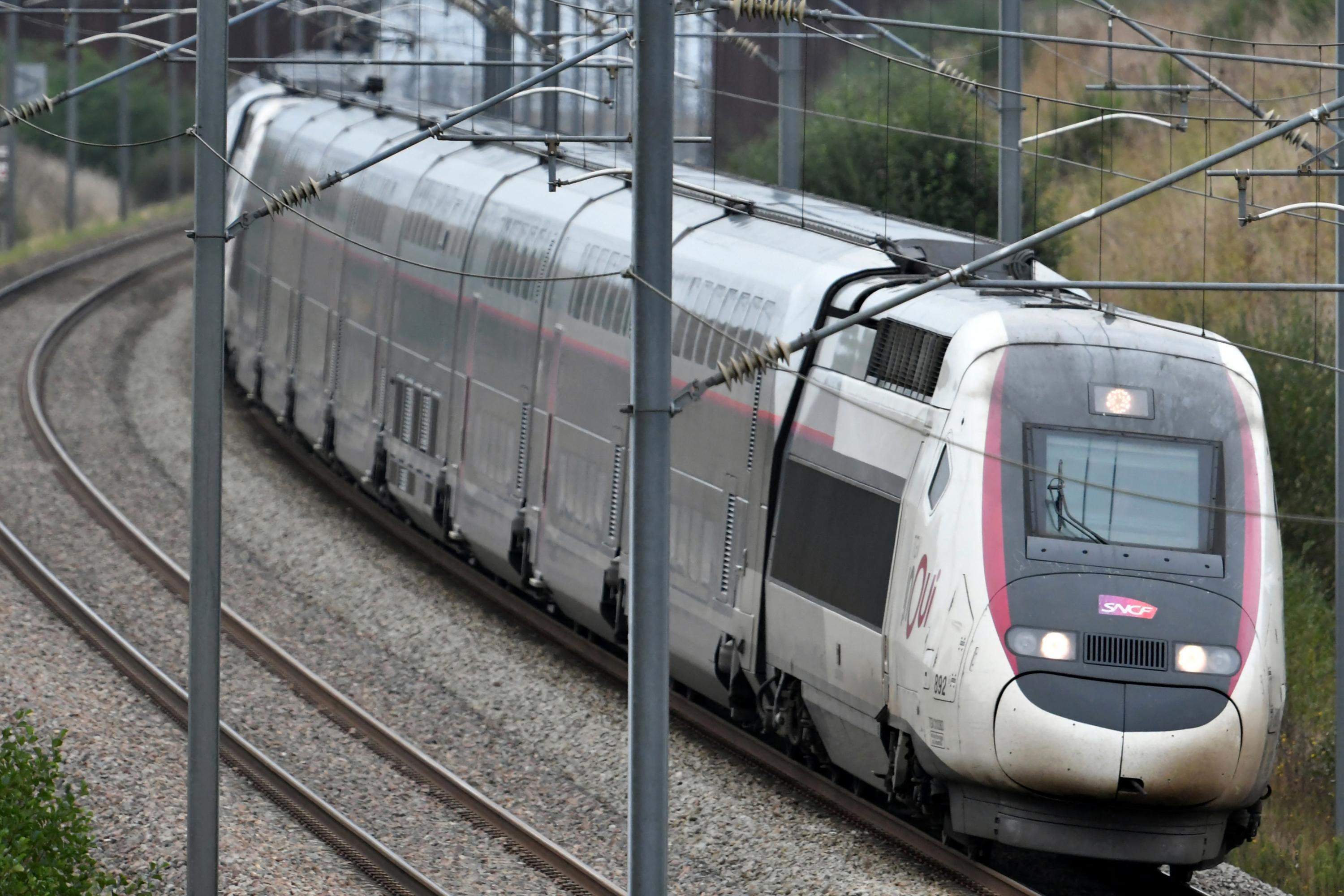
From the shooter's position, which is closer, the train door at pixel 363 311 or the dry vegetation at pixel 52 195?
the train door at pixel 363 311

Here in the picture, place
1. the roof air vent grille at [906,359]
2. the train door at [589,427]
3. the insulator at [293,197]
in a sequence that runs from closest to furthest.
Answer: the insulator at [293,197]
the roof air vent grille at [906,359]
the train door at [589,427]

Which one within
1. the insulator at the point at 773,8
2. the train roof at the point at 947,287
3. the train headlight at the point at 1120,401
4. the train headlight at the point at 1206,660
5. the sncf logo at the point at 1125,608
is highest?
the insulator at the point at 773,8

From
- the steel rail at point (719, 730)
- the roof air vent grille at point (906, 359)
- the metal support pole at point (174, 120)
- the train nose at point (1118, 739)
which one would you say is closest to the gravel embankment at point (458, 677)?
the steel rail at point (719, 730)

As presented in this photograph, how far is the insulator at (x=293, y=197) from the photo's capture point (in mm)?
11828

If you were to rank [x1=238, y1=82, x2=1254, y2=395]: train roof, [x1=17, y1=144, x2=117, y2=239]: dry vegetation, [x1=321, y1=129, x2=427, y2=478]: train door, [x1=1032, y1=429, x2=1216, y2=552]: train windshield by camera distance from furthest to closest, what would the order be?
[x1=17, y1=144, x2=117, y2=239]: dry vegetation
[x1=321, y1=129, x2=427, y2=478]: train door
[x1=238, y1=82, x2=1254, y2=395]: train roof
[x1=1032, y1=429, x2=1216, y2=552]: train windshield

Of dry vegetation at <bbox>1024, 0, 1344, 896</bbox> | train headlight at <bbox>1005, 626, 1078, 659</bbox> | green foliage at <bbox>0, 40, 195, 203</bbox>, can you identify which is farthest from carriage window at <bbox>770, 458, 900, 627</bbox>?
green foliage at <bbox>0, 40, 195, 203</bbox>

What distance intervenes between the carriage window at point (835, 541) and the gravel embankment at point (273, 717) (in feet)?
8.56

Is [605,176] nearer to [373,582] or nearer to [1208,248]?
[373,582]

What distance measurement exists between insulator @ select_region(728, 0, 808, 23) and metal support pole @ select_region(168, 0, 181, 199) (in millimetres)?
40725

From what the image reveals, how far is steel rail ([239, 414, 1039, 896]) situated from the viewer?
12.6 m

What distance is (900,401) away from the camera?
1272cm

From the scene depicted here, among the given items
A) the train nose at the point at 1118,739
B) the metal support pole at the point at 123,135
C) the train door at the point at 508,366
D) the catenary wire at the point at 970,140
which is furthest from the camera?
the metal support pole at the point at 123,135

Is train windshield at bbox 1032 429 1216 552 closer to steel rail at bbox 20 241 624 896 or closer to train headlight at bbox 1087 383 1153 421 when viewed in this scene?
train headlight at bbox 1087 383 1153 421

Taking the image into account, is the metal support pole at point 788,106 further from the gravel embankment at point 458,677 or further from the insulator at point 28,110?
the insulator at point 28,110
